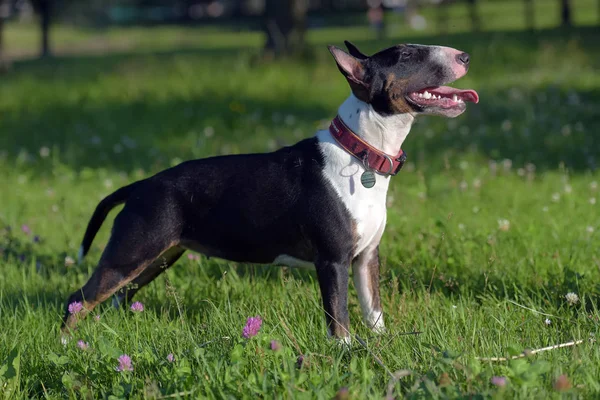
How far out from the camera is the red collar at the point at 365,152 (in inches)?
161

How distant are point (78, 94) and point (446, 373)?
37.5 ft

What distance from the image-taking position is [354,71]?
4.08m

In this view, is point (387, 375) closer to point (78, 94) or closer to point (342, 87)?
point (342, 87)

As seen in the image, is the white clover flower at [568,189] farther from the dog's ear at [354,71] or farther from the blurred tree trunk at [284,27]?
the blurred tree trunk at [284,27]

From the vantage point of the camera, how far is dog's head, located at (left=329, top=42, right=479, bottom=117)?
4090 mm

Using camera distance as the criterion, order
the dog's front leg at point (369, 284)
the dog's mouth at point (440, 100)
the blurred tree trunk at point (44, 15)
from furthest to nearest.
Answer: the blurred tree trunk at point (44, 15) → the dog's front leg at point (369, 284) → the dog's mouth at point (440, 100)

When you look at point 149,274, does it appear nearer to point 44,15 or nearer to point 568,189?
point 568,189

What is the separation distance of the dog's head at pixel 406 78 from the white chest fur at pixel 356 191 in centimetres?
31

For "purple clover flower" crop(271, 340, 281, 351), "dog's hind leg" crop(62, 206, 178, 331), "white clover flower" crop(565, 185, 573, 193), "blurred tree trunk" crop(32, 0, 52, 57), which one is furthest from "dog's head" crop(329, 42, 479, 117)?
"blurred tree trunk" crop(32, 0, 52, 57)

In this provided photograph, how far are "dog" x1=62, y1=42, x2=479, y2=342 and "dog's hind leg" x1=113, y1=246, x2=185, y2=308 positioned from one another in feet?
0.43

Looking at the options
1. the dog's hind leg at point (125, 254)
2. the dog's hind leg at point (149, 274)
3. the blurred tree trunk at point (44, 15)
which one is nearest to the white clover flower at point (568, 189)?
the dog's hind leg at point (149, 274)

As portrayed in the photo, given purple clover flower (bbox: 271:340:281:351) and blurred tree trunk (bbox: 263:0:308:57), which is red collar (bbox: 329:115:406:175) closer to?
purple clover flower (bbox: 271:340:281:351)

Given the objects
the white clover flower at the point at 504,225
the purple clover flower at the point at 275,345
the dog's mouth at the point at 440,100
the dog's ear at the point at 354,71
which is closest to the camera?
the purple clover flower at the point at 275,345

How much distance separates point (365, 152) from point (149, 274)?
63.6 inches
